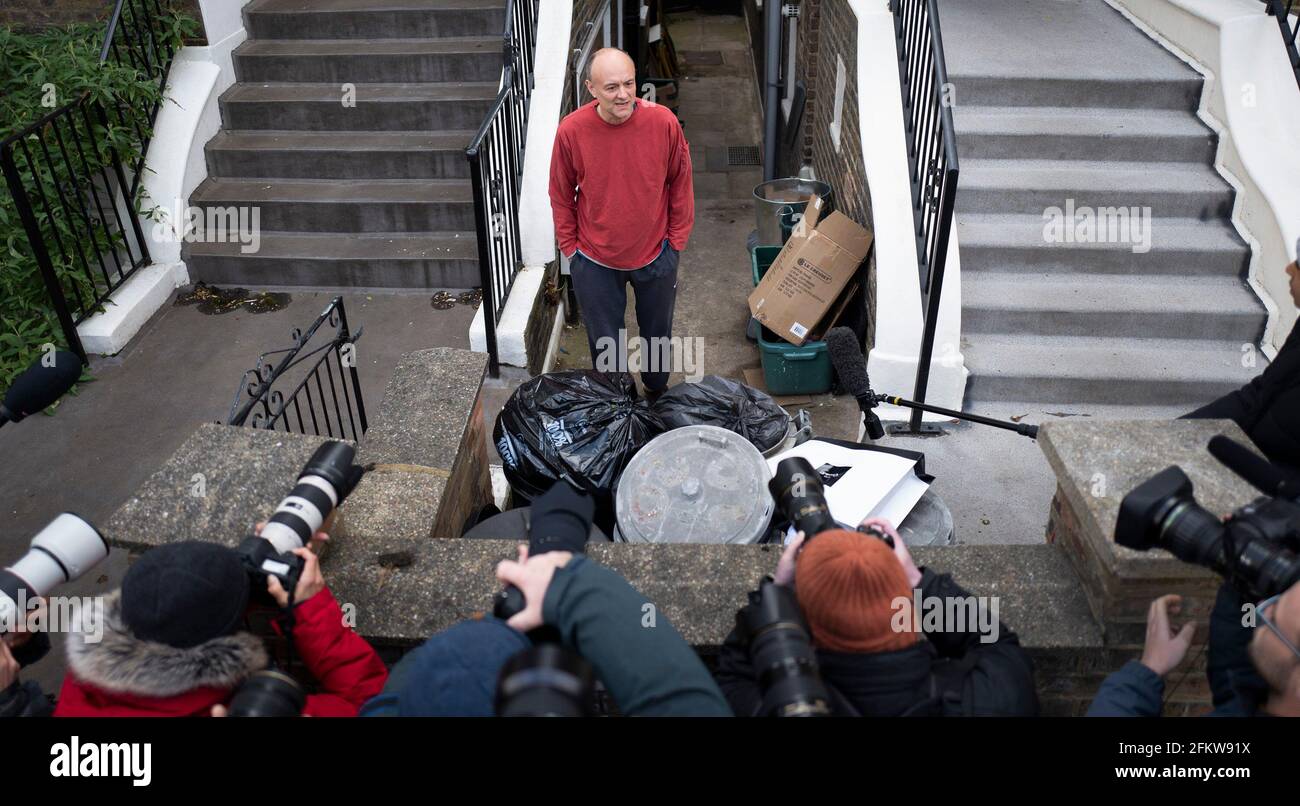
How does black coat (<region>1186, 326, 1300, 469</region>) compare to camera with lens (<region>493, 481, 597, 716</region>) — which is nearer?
camera with lens (<region>493, 481, 597, 716</region>)

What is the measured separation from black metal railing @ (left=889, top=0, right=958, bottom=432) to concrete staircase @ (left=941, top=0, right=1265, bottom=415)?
303 mm

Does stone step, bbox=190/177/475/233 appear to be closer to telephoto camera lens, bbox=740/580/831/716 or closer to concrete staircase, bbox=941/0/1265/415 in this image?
concrete staircase, bbox=941/0/1265/415

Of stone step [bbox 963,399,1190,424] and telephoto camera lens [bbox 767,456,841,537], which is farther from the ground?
telephoto camera lens [bbox 767,456,841,537]

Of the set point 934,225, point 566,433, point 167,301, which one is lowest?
point 167,301

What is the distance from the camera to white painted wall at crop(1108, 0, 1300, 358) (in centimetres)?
421

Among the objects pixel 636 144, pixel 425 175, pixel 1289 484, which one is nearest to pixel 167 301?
pixel 425 175

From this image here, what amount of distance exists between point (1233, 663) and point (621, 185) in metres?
3.09

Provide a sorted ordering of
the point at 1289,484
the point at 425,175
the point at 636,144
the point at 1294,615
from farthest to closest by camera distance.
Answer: the point at 425,175 < the point at 636,144 < the point at 1289,484 < the point at 1294,615

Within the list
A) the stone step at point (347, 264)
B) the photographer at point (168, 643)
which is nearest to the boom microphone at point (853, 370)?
the photographer at point (168, 643)

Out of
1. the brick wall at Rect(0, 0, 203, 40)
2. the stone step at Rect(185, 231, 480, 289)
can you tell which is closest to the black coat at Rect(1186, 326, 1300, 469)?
the stone step at Rect(185, 231, 480, 289)

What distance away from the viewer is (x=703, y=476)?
3240 millimetres

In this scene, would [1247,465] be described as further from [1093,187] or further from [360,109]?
[360,109]
